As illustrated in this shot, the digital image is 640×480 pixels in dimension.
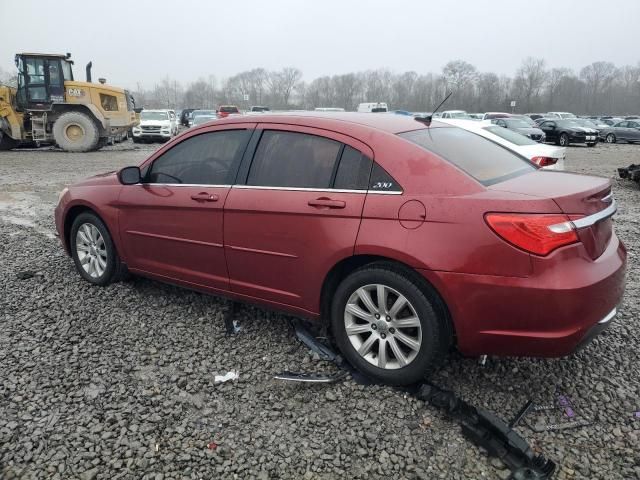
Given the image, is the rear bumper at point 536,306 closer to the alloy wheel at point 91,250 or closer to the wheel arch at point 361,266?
the wheel arch at point 361,266

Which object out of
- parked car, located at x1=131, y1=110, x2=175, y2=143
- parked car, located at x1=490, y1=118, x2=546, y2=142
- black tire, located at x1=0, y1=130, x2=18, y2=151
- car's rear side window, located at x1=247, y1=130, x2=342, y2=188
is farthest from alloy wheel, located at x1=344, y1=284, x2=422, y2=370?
parked car, located at x1=131, y1=110, x2=175, y2=143

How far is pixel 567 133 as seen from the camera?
2577 cm

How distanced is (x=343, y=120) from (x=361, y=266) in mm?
1012

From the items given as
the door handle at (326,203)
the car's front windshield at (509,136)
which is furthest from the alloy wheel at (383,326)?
the car's front windshield at (509,136)

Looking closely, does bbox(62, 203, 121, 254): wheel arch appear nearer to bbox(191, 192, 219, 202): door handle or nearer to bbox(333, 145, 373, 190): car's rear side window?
bbox(191, 192, 219, 202): door handle

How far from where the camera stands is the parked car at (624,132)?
28.4m

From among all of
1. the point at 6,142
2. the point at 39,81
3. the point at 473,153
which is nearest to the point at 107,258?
the point at 473,153

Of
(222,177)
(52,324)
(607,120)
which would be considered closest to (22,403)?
(52,324)

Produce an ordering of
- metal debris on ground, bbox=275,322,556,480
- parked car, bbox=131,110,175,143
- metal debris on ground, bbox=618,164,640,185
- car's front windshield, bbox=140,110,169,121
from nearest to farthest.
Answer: metal debris on ground, bbox=275,322,556,480
metal debris on ground, bbox=618,164,640,185
parked car, bbox=131,110,175,143
car's front windshield, bbox=140,110,169,121

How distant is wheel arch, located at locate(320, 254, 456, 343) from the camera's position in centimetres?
275

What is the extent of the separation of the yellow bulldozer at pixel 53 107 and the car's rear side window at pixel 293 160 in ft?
59.7

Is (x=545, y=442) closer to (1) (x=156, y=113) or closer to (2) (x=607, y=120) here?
(1) (x=156, y=113)

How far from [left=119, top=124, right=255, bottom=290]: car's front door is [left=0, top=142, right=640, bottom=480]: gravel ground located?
0.43 metres

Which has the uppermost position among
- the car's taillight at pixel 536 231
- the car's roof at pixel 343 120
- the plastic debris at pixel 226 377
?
the car's roof at pixel 343 120
